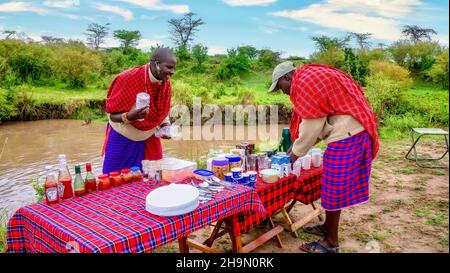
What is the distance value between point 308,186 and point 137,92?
5.28 feet

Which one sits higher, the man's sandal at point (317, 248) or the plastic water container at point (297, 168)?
the plastic water container at point (297, 168)

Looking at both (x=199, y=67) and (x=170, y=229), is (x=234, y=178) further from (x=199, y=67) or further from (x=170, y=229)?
(x=199, y=67)

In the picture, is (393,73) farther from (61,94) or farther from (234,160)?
(61,94)

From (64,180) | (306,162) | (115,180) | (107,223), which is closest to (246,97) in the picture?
(306,162)

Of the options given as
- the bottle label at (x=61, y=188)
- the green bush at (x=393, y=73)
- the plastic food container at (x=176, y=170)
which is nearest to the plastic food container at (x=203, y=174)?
the plastic food container at (x=176, y=170)

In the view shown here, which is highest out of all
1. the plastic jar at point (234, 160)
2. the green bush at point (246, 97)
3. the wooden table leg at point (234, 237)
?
the green bush at point (246, 97)

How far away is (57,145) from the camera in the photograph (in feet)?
34.7

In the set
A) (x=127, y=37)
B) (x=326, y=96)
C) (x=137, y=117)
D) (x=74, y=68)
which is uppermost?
(x=127, y=37)

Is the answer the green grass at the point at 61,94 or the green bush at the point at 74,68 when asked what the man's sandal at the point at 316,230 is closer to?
the green grass at the point at 61,94

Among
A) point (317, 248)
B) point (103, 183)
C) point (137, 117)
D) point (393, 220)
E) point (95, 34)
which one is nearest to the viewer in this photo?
point (103, 183)

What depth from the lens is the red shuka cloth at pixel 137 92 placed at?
2.95 metres

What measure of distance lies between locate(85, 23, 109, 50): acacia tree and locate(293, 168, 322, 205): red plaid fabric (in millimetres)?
24025

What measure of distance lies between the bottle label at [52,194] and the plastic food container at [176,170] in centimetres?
69

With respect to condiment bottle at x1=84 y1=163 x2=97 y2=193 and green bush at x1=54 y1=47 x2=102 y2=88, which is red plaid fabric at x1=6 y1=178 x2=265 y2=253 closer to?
condiment bottle at x1=84 y1=163 x2=97 y2=193
